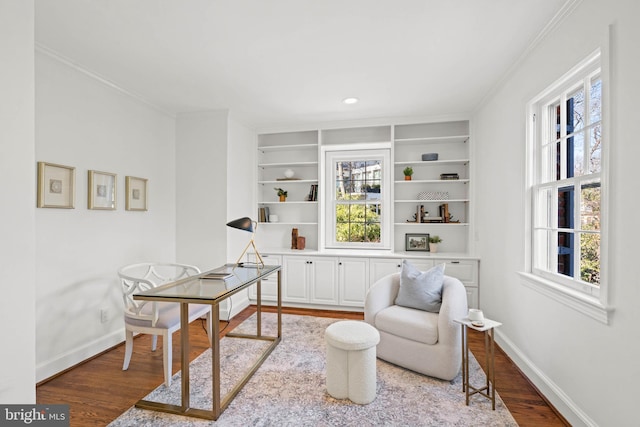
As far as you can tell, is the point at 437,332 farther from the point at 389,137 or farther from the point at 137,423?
the point at 389,137

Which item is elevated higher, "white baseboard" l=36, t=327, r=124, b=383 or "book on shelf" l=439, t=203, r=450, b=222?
"book on shelf" l=439, t=203, r=450, b=222

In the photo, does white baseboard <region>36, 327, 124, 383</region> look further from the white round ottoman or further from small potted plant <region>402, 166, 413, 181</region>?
small potted plant <region>402, 166, 413, 181</region>

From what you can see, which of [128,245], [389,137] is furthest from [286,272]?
[389,137]

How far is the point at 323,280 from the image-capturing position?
4.24 meters

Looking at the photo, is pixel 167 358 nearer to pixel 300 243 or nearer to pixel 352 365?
pixel 352 365

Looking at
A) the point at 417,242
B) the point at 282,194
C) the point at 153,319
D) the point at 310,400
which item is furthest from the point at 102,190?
the point at 417,242

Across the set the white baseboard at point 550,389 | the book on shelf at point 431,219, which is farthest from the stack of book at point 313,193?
the white baseboard at point 550,389

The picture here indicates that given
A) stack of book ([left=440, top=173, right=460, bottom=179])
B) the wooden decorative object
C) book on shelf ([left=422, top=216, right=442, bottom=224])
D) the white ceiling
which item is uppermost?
the white ceiling

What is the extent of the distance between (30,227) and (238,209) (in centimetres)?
275

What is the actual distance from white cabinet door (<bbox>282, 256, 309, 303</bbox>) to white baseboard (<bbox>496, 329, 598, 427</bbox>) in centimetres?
233

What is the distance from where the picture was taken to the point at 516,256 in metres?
2.77

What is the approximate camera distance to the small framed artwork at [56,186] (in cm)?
243

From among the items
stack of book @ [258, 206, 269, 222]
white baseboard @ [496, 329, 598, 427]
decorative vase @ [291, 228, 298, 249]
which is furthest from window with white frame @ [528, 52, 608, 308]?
stack of book @ [258, 206, 269, 222]

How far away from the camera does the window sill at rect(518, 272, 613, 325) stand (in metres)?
1.68
